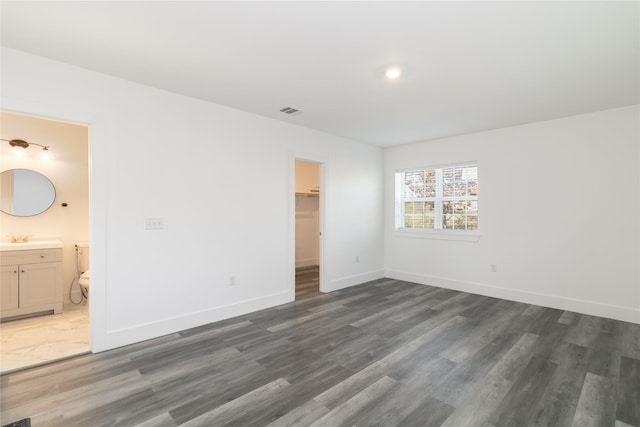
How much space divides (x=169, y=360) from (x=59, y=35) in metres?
2.71

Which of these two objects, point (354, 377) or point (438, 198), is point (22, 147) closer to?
point (354, 377)

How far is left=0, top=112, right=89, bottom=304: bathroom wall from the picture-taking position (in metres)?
3.83

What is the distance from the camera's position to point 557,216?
4.03 m

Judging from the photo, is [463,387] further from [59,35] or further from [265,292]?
[59,35]

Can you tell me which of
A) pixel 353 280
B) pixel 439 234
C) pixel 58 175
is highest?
pixel 58 175

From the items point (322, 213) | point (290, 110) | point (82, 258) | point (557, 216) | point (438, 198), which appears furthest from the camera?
point (438, 198)

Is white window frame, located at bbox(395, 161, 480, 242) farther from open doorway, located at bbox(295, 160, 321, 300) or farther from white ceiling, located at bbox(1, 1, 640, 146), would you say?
open doorway, located at bbox(295, 160, 321, 300)

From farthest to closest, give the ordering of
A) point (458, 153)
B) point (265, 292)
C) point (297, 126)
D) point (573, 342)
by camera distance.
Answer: point (458, 153) → point (297, 126) → point (265, 292) → point (573, 342)

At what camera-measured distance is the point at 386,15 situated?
6.35 feet

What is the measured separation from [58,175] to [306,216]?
14.8ft

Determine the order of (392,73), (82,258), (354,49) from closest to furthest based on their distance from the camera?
(354,49) < (392,73) < (82,258)

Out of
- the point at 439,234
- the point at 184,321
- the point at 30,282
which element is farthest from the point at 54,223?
the point at 439,234

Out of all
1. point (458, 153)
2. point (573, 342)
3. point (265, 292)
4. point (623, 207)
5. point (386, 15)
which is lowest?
point (573, 342)

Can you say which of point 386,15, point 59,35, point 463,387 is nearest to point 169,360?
point 463,387
